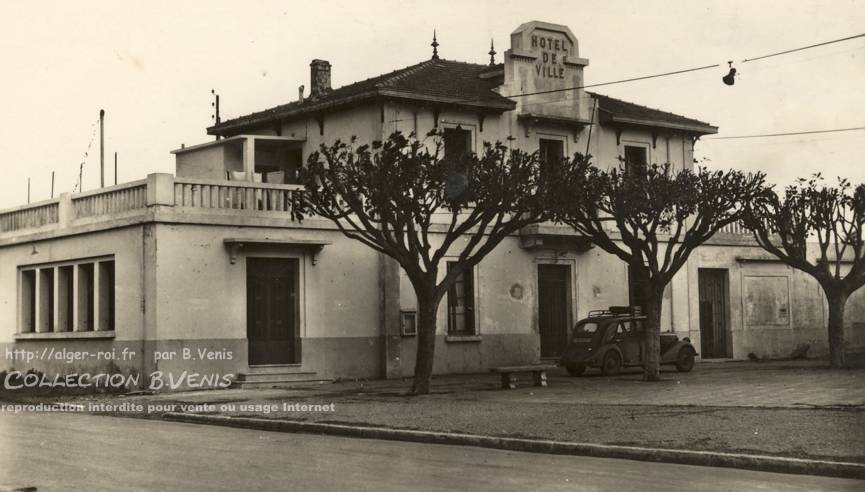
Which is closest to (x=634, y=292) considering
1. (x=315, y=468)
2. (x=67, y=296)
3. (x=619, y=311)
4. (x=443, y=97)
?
(x=619, y=311)

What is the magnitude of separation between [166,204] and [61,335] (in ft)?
18.6

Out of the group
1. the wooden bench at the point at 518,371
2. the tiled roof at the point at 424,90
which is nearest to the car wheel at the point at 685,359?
the wooden bench at the point at 518,371

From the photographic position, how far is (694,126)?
35375mm

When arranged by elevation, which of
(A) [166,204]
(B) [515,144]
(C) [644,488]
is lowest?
(C) [644,488]

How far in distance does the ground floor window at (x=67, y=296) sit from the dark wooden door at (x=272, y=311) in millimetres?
3514

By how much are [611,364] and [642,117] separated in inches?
370

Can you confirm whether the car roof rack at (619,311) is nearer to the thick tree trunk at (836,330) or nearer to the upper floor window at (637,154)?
the thick tree trunk at (836,330)

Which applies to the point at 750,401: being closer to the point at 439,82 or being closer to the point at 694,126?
the point at 439,82

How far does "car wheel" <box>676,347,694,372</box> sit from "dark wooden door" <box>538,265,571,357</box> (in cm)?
417

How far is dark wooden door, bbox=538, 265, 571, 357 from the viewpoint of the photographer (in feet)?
107

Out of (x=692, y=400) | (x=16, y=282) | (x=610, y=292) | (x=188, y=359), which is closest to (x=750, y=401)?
(x=692, y=400)

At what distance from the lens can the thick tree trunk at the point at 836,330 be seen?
98.8 ft

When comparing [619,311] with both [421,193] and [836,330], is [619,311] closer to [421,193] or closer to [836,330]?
[836,330]

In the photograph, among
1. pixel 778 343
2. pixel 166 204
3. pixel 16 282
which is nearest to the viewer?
pixel 166 204
